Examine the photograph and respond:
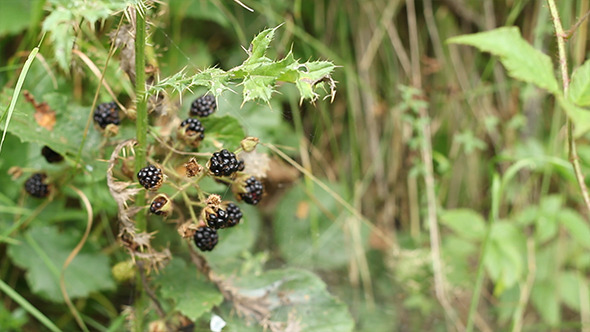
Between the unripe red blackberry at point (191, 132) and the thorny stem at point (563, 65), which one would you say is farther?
the thorny stem at point (563, 65)

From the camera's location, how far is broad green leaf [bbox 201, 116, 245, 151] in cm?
131

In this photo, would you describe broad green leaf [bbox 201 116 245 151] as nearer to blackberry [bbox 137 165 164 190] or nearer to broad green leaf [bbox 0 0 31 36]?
blackberry [bbox 137 165 164 190]

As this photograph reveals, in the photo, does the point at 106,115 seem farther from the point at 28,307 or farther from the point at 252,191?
the point at 28,307

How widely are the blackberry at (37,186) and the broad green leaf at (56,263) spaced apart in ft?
0.98

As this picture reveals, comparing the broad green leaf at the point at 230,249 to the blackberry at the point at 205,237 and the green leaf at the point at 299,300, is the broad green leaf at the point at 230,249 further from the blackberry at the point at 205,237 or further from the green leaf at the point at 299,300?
the blackberry at the point at 205,237

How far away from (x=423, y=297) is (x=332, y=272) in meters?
0.38

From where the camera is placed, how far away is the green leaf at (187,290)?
1.26m

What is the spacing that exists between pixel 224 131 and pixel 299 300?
48cm

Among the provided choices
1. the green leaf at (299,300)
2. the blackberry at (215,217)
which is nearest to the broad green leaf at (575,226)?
the green leaf at (299,300)

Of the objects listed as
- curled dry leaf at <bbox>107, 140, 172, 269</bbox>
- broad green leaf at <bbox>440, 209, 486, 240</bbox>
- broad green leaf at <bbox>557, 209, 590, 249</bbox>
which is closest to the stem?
curled dry leaf at <bbox>107, 140, 172, 269</bbox>

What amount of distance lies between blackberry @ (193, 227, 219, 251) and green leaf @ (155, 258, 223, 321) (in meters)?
0.18

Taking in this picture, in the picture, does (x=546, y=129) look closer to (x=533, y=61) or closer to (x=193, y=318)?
(x=533, y=61)

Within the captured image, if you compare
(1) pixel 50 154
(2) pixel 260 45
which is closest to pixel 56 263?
(1) pixel 50 154

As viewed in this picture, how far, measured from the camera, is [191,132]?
1.20 metres
